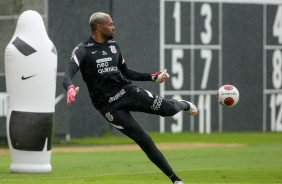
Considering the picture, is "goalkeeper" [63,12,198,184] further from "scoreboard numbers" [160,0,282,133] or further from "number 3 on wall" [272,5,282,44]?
"number 3 on wall" [272,5,282,44]

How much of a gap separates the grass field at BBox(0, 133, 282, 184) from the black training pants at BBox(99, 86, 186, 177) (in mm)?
1389

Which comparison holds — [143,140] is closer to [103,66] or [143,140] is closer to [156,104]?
[156,104]

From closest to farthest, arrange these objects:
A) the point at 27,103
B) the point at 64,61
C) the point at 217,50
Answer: the point at 27,103
the point at 64,61
the point at 217,50

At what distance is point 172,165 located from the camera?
1255cm

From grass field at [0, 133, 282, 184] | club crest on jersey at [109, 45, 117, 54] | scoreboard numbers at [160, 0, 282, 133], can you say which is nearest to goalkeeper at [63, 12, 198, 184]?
club crest on jersey at [109, 45, 117, 54]

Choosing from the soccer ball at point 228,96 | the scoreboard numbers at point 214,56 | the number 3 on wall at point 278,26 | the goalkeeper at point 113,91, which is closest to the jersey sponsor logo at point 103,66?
the goalkeeper at point 113,91

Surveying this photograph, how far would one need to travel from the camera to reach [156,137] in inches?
797

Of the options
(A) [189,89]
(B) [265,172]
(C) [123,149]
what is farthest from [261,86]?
(B) [265,172]

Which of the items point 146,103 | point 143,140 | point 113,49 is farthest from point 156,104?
point 113,49

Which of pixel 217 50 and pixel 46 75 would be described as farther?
pixel 217 50

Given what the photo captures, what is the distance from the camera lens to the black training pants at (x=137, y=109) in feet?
25.9

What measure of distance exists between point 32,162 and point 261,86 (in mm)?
13592

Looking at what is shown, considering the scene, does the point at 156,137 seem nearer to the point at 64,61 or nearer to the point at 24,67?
the point at 64,61

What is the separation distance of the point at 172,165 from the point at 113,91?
15.9 feet
